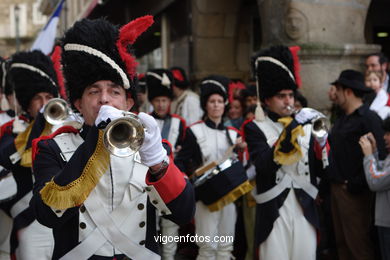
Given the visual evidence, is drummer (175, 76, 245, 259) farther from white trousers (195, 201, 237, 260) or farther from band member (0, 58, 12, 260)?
band member (0, 58, 12, 260)

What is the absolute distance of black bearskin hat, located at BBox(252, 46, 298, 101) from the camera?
4.61 metres

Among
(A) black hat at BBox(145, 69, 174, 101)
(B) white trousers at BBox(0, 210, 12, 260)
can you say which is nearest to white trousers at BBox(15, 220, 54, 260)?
(B) white trousers at BBox(0, 210, 12, 260)

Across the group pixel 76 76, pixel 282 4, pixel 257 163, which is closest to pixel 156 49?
pixel 282 4

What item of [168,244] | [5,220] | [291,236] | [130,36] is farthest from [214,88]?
[130,36]

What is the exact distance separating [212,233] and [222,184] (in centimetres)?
70

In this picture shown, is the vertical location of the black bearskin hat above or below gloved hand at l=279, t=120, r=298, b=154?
above

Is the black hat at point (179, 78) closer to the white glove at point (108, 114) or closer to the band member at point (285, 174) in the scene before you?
the band member at point (285, 174)

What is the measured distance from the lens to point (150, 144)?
2.25 m

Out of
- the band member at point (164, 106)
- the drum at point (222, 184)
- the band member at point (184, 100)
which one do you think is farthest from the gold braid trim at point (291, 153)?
the band member at point (184, 100)

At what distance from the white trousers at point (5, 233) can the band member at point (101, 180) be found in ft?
6.56

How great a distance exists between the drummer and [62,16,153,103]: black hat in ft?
8.74

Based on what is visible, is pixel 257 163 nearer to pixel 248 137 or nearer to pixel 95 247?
pixel 248 137

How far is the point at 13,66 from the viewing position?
4.93 meters

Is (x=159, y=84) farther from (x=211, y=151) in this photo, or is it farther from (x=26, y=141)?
(x=26, y=141)
